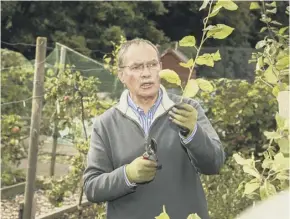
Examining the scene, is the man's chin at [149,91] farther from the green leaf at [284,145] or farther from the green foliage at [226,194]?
the green foliage at [226,194]

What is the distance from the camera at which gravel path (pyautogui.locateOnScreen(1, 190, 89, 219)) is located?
6426mm

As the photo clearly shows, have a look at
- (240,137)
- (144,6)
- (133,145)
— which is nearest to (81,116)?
(240,137)

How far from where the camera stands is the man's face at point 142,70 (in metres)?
2.16

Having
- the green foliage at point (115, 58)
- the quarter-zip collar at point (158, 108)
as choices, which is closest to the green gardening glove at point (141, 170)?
the quarter-zip collar at point (158, 108)

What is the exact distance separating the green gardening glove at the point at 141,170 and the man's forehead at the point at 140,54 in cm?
38

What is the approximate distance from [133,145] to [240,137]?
382 cm

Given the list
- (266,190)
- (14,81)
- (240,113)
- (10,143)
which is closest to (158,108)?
(266,190)

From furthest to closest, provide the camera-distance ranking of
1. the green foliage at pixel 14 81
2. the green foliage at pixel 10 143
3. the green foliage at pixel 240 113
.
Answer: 1. the green foliage at pixel 14 81
2. the green foliage at pixel 10 143
3. the green foliage at pixel 240 113

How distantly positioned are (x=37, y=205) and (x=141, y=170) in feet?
16.3

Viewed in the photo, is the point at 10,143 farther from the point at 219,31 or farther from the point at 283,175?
the point at 283,175

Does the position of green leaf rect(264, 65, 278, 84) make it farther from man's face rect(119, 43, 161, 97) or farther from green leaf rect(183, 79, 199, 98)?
man's face rect(119, 43, 161, 97)

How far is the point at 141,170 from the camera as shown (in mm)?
1993

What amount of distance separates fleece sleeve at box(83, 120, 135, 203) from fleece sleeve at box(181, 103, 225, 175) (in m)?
0.24

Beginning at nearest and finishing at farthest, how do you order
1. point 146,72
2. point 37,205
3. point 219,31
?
point 219,31 < point 146,72 < point 37,205
